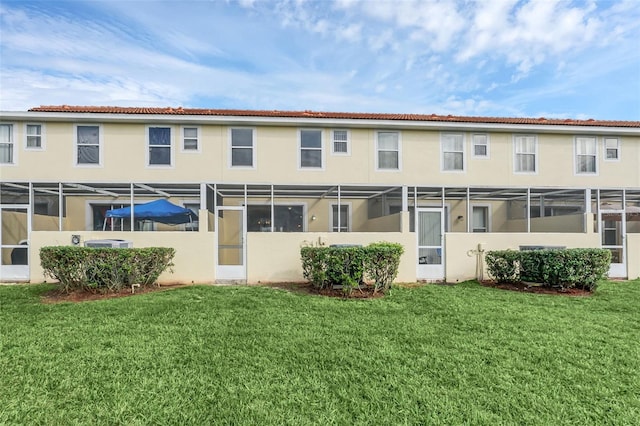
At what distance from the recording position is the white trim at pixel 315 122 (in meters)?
11.3

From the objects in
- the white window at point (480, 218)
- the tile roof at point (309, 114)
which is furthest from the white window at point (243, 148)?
the white window at point (480, 218)

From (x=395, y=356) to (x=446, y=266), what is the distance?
270 inches

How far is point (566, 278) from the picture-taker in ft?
29.0

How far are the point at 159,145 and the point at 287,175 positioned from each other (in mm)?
4233

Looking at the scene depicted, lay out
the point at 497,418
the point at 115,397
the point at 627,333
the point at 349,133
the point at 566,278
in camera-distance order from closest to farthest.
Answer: the point at 497,418 → the point at 115,397 → the point at 627,333 → the point at 566,278 → the point at 349,133

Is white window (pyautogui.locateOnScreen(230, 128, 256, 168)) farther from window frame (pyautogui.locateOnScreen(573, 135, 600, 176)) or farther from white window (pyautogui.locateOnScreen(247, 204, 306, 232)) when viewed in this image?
window frame (pyautogui.locateOnScreen(573, 135, 600, 176))

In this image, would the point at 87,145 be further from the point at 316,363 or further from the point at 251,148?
the point at 316,363

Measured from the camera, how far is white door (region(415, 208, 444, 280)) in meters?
11.0

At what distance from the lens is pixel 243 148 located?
12094 millimetres

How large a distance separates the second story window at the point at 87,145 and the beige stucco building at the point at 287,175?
1.4 inches

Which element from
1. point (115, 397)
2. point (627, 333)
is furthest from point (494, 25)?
point (115, 397)

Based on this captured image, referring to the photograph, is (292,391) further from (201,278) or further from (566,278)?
(566,278)

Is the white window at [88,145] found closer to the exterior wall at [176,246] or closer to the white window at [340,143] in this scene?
the exterior wall at [176,246]

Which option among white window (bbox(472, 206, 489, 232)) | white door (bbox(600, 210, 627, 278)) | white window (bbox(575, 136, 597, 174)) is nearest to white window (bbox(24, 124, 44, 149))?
white window (bbox(472, 206, 489, 232))
